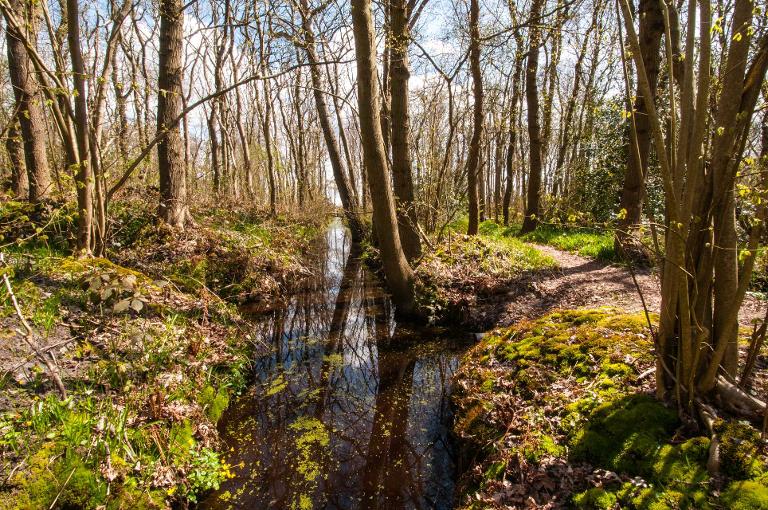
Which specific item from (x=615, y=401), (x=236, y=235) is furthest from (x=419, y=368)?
(x=236, y=235)

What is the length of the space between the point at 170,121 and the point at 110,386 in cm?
587

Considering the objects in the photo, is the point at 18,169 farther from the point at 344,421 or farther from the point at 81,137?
the point at 344,421

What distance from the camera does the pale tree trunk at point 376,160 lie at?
5637 millimetres

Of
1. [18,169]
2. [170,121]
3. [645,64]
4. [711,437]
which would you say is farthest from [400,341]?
[18,169]

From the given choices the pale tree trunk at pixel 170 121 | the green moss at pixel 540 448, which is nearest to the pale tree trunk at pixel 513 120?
the pale tree trunk at pixel 170 121

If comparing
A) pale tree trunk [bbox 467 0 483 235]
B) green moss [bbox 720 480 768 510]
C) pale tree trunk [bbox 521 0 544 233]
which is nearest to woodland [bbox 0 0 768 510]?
green moss [bbox 720 480 768 510]

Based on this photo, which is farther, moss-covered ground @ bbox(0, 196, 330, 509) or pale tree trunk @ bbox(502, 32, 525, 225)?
pale tree trunk @ bbox(502, 32, 525, 225)

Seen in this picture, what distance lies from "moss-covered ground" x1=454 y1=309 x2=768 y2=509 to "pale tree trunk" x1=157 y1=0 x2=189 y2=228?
21.6 ft

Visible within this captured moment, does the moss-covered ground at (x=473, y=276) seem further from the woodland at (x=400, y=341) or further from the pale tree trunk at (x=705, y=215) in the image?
the pale tree trunk at (x=705, y=215)

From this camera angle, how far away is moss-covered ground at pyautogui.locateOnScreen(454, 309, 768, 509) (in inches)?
91.7

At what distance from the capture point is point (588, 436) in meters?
2.89

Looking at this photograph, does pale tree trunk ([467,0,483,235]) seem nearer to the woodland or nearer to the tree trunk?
the woodland

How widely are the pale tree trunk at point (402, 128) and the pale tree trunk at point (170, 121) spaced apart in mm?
4160

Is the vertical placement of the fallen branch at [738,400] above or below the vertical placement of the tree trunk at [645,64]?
below
